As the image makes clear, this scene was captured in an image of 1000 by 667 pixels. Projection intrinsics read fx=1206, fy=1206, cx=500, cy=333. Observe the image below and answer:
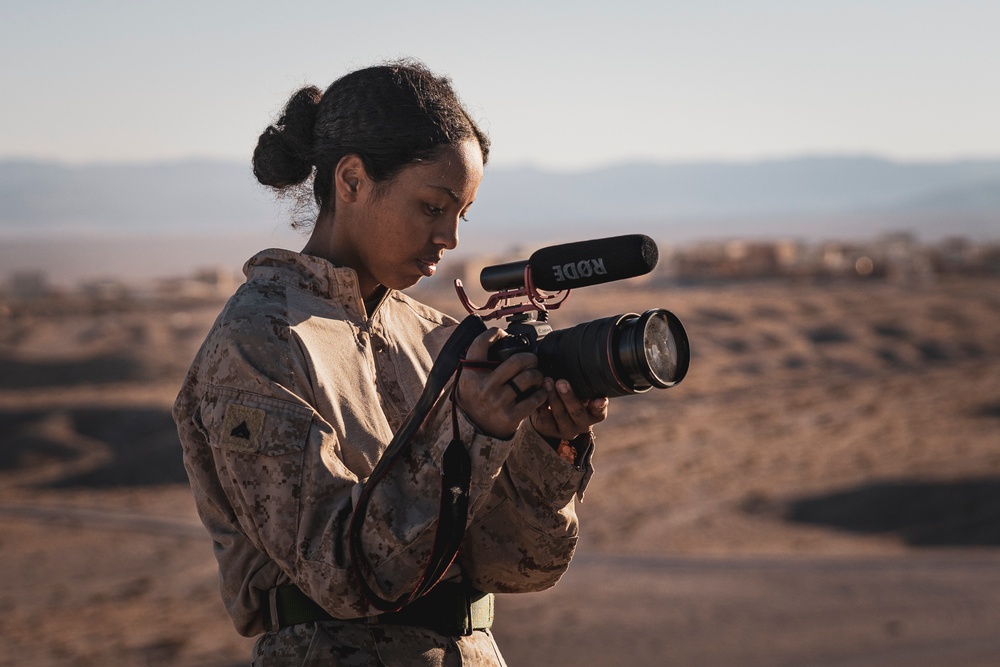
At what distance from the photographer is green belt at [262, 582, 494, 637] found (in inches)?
74.4

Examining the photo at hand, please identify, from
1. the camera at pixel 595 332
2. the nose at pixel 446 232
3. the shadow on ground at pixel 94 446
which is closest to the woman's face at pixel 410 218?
the nose at pixel 446 232

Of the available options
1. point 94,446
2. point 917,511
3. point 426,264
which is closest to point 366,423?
point 426,264

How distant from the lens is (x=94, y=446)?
14594 millimetres

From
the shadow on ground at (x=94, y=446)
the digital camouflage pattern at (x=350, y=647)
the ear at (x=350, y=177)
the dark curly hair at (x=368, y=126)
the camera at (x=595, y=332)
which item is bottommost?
the shadow on ground at (x=94, y=446)

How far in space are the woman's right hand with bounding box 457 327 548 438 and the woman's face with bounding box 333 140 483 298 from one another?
11.8 inches

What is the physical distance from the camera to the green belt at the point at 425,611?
1890mm

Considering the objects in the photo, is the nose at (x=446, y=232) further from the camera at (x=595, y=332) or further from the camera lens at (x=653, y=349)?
the camera lens at (x=653, y=349)

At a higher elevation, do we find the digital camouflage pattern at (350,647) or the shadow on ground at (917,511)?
the digital camouflage pattern at (350,647)

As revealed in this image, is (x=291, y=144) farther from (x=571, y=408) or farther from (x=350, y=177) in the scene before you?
(x=571, y=408)

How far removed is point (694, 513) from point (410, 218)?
9494 mm

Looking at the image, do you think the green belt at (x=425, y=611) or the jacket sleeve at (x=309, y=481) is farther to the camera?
the green belt at (x=425, y=611)

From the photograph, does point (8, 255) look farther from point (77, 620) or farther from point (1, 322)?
point (77, 620)

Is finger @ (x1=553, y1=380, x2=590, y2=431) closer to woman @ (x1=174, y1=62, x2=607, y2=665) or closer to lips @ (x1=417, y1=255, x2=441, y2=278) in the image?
woman @ (x1=174, y1=62, x2=607, y2=665)

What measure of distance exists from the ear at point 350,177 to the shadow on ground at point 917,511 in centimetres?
909
